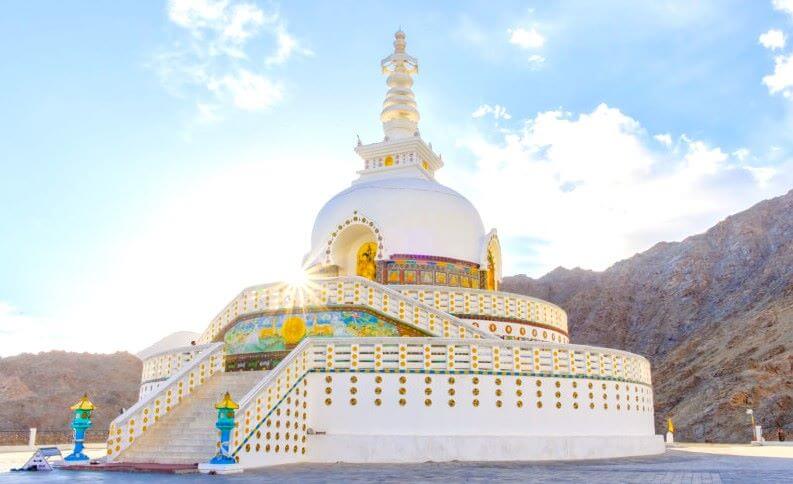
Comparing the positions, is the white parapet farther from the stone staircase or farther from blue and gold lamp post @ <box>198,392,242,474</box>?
the stone staircase

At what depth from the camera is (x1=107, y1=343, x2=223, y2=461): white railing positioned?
1434 cm

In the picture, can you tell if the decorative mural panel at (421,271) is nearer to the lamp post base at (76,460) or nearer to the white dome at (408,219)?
the white dome at (408,219)

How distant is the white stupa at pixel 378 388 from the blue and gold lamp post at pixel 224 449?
206mm

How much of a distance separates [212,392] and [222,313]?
389cm

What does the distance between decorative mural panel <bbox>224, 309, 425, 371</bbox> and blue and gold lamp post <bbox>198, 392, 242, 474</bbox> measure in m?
4.82

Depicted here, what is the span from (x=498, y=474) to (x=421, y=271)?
42.1 feet

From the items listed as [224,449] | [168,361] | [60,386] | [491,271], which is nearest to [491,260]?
[491,271]

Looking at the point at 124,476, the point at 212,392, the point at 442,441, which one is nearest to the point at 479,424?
the point at 442,441

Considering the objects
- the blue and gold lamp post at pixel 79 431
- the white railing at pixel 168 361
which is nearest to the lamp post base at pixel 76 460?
the blue and gold lamp post at pixel 79 431

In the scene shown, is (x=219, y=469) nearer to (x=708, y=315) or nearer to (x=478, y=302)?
(x=478, y=302)

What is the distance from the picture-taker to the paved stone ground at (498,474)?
10969 millimetres

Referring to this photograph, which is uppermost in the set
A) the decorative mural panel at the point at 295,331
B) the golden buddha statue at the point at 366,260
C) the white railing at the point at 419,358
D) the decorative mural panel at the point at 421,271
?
the golden buddha statue at the point at 366,260

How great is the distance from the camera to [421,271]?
962 inches

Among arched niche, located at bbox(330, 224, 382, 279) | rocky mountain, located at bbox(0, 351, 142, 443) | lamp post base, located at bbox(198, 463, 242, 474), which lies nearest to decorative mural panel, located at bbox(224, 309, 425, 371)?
lamp post base, located at bbox(198, 463, 242, 474)
